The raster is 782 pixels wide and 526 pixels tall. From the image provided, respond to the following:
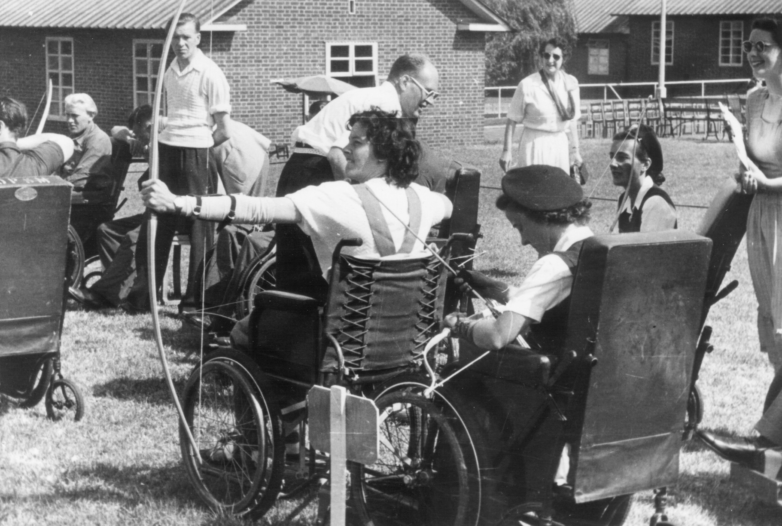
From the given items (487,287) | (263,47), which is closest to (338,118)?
(487,287)

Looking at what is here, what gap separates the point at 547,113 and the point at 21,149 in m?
3.93

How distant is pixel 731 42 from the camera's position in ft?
139

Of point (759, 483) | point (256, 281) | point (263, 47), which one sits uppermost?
point (263, 47)

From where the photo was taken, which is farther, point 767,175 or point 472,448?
point 767,175

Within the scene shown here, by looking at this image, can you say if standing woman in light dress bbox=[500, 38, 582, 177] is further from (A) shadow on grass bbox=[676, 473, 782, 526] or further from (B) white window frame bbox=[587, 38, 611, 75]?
(B) white window frame bbox=[587, 38, 611, 75]

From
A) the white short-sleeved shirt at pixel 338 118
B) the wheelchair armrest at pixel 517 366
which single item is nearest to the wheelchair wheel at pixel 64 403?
the white short-sleeved shirt at pixel 338 118

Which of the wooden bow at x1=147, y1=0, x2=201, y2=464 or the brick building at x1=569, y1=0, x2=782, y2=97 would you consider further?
the brick building at x1=569, y1=0, x2=782, y2=97

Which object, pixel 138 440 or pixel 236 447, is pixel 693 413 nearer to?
pixel 236 447

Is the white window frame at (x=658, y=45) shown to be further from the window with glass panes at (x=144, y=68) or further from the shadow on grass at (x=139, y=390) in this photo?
the shadow on grass at (x=139, y=390)

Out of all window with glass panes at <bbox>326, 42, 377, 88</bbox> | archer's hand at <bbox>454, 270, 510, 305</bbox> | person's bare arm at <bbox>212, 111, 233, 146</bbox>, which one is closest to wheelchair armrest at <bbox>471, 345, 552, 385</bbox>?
archer's hand at <bbox>454, 270, 510, 305</bbox>

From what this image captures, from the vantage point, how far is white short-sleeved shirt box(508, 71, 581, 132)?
8.60m

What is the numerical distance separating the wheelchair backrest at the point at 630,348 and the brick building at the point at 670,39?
124 ft

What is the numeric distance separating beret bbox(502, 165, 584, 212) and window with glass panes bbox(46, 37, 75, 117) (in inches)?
968

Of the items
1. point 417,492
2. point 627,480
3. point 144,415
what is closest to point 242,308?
point 144,415
